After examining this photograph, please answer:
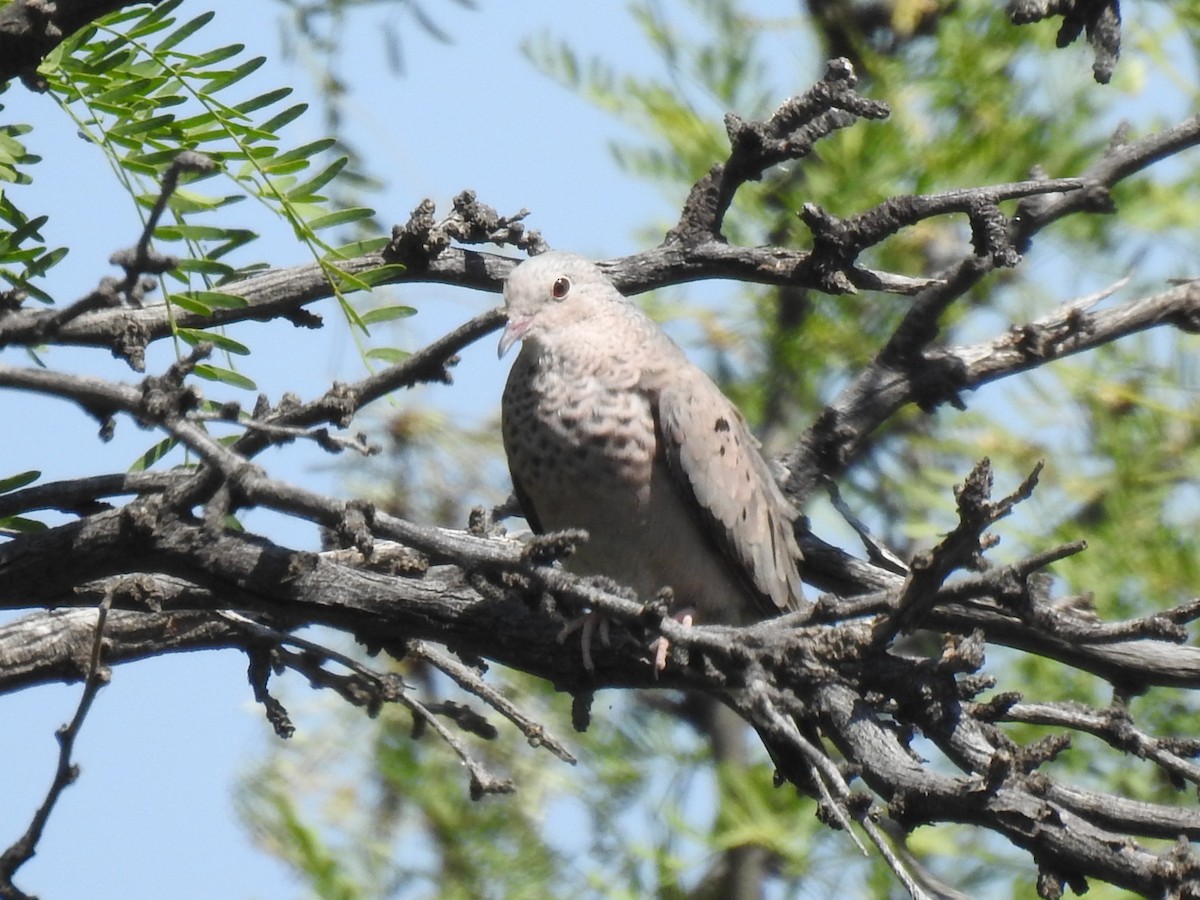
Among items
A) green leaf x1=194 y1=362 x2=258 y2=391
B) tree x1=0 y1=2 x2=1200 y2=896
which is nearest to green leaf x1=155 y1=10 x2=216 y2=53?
tree x1=0 y1=2 x2=1200 y2=896

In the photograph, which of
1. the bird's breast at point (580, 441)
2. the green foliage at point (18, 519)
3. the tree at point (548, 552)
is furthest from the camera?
the bird's breast at point (580, 441)

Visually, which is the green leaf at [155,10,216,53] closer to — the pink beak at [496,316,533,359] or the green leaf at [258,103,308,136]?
the green leaf at [258,103,308,136]

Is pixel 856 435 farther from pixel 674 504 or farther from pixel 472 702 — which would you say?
pixel 472 702

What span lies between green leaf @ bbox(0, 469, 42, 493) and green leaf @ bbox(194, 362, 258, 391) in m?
0.36

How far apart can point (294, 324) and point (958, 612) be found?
170 cm

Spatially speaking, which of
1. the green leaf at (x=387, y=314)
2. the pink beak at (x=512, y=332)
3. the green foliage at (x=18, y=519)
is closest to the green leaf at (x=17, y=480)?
the green foliage at (x=18, y=519)

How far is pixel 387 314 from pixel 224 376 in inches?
15.0

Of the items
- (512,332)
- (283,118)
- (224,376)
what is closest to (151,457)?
(224,376)

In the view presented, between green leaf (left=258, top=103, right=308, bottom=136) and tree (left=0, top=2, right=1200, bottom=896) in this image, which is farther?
A: green leaf (left=258, top=103, right=308, bottom=136)

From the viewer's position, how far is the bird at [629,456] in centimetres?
412

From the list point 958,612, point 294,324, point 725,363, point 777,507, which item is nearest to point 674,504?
point 777,507

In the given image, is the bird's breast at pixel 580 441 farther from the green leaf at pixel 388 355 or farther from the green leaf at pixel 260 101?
the green leaf at pixel 260 101

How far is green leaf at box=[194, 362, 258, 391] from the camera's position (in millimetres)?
3108

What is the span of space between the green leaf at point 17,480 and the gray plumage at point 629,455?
145 centimetres
